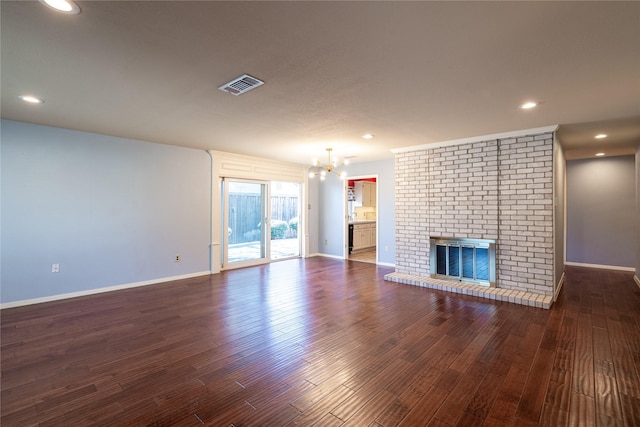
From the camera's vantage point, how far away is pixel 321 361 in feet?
8.43

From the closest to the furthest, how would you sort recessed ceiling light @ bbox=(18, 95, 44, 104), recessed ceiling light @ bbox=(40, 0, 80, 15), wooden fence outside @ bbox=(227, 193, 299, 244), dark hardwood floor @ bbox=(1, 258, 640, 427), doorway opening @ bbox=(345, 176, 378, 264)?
1. recessed ceiling light @ bbox=(40, 0, 80, 15)
2. dark hardwood floor @ bbox=(1, 258, 640, 427)
3. recessed ceiling light @ bbox=(18, 95, 44, 104)
4. wooden fence outside @ bbox=(227, 193, 299, 244)
5. doorway opening @ bbox=(345, 176, 378, 264)

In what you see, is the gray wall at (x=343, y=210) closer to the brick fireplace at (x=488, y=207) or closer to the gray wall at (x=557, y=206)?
the brick fireplace at (x=488, y=207)

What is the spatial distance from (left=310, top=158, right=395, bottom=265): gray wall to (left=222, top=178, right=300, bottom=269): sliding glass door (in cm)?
76

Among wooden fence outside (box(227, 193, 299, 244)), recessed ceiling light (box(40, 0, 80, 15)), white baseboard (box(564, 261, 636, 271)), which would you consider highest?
recessed ceiling light (box(40, 0, 80, 15))

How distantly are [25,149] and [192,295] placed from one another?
122 inches

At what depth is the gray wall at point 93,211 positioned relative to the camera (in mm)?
4047

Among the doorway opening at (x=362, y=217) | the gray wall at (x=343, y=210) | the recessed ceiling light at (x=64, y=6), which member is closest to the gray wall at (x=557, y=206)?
the gray wall at (x=343, y=210)

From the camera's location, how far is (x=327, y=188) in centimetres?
828

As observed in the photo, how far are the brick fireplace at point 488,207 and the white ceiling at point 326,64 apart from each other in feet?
2.25

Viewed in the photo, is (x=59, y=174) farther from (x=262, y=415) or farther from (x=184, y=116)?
(x=262, y=415)

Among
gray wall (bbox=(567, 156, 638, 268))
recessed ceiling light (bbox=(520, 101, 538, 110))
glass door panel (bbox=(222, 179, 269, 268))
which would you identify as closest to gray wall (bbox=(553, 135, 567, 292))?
recessed ceiling light (bbox=(520, 101, 538, 110))

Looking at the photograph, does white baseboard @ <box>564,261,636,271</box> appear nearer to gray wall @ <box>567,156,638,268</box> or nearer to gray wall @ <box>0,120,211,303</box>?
gray wall @ <box>567,156,638,268</box>

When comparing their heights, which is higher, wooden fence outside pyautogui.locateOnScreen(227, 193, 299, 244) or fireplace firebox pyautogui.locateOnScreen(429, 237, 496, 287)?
wooden fence outside pyautogui.locateOnScreen(227, 193, 299, 244)

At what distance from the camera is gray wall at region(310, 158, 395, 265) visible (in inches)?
270
